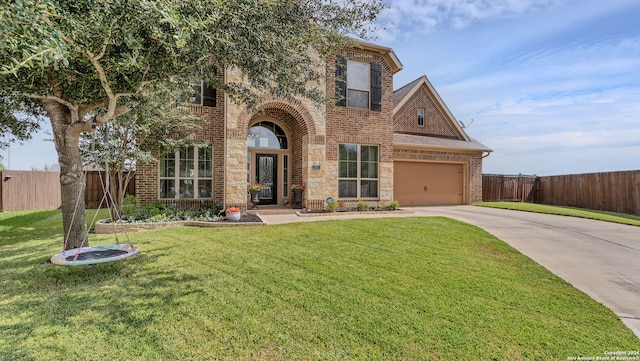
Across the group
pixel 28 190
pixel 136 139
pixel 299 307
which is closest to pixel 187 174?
pixel 136 139

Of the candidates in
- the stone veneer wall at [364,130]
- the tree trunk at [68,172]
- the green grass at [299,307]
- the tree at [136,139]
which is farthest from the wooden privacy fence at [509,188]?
the tree trunk at [68,172]

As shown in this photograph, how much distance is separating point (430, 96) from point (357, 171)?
787cm

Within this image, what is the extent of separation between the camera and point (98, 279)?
14.4 feet

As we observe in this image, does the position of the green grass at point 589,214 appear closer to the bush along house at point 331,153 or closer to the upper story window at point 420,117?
the bush along house at point 331,153

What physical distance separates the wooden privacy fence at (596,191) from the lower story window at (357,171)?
12.6 metres

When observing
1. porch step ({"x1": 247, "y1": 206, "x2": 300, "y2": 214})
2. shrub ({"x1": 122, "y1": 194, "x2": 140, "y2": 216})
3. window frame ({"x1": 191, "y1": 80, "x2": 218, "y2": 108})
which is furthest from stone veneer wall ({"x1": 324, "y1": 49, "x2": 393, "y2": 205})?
shrub ({"x1": 122, "y1": 194, "x2": 140, "y2": 216})

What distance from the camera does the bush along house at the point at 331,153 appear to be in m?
10.2

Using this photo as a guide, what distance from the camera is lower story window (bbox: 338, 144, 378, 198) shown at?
11.9m

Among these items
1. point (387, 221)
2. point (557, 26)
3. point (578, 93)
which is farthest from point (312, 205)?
point (578, 93)

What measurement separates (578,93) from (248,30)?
12323 mm

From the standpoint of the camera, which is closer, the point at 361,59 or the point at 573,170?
the point at 361,59

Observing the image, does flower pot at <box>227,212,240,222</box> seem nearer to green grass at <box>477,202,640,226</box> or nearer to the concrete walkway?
the concrete walkway

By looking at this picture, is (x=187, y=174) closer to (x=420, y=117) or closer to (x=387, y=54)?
(x=387, y=54)

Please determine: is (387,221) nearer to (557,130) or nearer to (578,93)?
(578,93)
